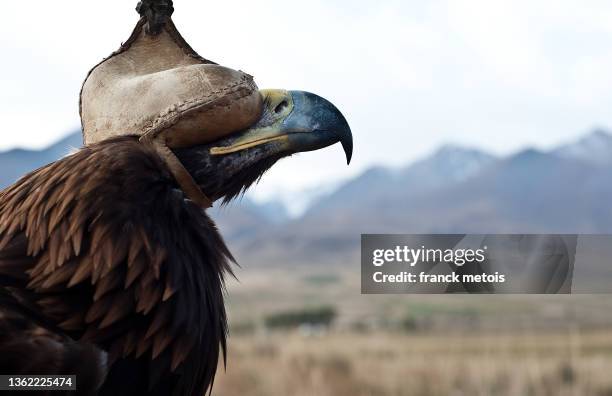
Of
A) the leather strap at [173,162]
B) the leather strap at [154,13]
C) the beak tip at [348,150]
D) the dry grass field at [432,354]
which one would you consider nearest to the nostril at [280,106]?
the beak tip at [348,150]

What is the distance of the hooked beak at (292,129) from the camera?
3.65 m

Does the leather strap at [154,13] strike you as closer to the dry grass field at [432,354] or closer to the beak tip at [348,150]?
the beak tip at [348,150]

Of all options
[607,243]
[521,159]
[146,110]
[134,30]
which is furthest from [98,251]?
[521,159]

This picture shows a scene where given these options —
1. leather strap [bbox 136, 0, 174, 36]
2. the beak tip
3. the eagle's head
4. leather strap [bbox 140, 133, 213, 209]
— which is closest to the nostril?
the eagle's head

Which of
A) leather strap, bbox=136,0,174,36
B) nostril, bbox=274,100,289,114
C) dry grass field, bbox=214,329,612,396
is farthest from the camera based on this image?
dry grass field, bbox=214,329,612,396

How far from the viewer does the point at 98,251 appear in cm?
317

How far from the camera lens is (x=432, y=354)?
59.0ft

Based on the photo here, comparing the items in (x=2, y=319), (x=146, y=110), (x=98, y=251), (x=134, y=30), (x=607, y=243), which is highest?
(x=134, y=30)

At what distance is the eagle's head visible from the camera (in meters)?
3.63

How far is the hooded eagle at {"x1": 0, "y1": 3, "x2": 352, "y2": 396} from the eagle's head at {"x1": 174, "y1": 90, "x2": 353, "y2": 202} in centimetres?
15

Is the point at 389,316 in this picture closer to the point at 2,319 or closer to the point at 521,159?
the point at 2,319

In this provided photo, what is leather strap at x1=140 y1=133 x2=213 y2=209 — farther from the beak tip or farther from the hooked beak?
the beak tip

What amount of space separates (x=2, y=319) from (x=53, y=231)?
0.34m

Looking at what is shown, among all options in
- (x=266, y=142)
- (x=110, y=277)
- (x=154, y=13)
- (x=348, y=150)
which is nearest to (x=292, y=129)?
(x=266, y=142)
